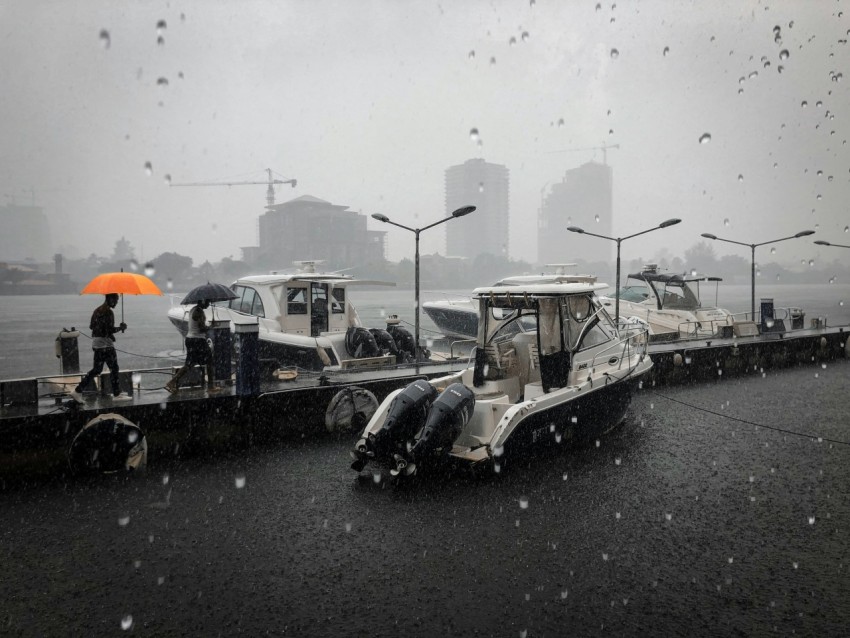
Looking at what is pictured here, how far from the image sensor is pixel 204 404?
11055 millimetres

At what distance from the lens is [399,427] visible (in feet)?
29.5

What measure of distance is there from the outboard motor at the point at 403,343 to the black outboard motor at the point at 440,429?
9.59 m

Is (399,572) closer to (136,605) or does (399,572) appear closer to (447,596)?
(447,596)

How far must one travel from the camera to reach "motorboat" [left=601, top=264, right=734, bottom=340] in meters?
27.1

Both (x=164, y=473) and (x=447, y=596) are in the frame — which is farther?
(x=164, y=473)

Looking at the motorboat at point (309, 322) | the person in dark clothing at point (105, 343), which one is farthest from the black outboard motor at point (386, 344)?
the person in dark clothing at point (105, 343)

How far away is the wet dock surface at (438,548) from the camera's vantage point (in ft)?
19.0

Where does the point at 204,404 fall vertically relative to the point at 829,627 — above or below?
above

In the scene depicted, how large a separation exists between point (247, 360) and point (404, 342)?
27.4ft

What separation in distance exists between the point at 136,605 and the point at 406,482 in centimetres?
418

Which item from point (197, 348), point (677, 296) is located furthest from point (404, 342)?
point (677, 296)

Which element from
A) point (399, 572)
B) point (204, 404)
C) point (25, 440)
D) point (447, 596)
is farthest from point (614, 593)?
point (25, 440)

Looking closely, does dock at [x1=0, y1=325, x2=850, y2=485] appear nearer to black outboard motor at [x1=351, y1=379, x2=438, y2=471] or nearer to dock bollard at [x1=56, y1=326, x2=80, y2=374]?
dock bollard at [x1=56, y1=326, x2=80, y2=374]

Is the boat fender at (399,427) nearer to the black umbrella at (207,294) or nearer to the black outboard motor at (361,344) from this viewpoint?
the black umbrella at (207,294)
